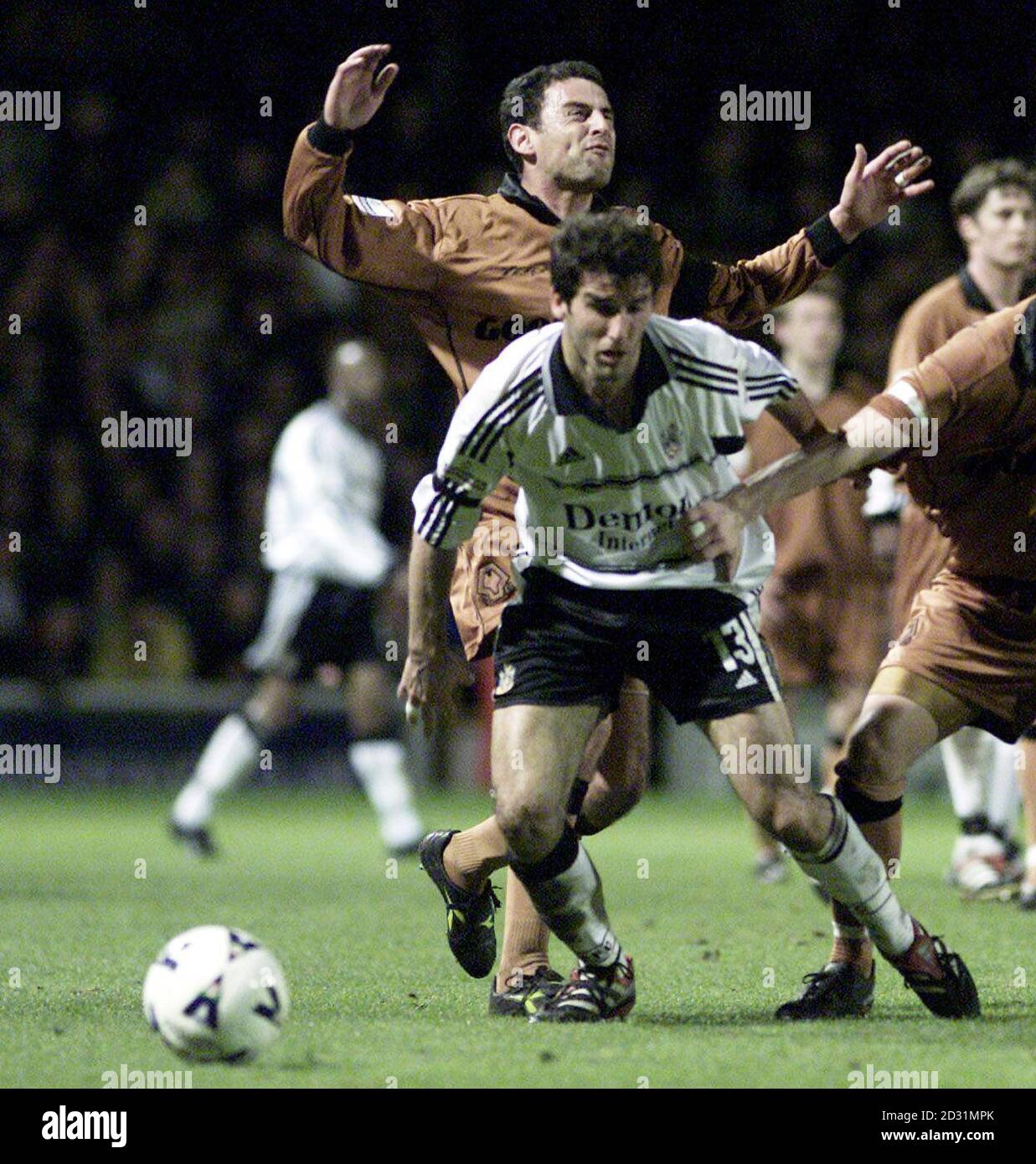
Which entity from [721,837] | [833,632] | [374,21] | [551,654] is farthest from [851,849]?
[374,21]

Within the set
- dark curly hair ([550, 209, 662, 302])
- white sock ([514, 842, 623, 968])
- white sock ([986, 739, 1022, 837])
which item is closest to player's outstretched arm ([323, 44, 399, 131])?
dark curly hair ([550, 209, 662, 302])

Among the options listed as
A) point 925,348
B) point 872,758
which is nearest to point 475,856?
point 872,758

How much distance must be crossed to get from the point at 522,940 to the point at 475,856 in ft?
0.85

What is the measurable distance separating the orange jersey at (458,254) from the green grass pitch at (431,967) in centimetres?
144

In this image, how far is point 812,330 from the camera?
9234 millimetres

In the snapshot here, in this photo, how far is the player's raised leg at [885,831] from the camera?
16.9ft

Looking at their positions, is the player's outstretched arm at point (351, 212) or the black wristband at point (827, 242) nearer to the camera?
the player's outstretched arm at point (351, 212)

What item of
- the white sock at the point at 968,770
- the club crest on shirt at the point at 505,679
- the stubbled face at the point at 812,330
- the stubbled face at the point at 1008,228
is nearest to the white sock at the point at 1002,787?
the white sock at the point at 968,770

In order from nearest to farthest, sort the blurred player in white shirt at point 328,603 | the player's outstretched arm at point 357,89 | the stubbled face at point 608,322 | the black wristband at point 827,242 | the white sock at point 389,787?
the stubbled face at point 608,322 < the player's outstretched arm at point 357,89 < the black wristband at point 827,242 < the white sock at point 389,787 < the blurred player in white shirt at point 328,603

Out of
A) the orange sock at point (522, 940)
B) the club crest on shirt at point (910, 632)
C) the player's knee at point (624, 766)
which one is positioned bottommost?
the orange sock at point (522, 940)

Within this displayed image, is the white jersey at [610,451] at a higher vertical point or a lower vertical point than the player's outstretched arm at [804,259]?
lower

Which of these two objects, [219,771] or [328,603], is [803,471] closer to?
[328,603]

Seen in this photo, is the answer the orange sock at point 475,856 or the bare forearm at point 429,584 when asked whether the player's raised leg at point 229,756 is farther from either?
the bare forearm at point 429,584
